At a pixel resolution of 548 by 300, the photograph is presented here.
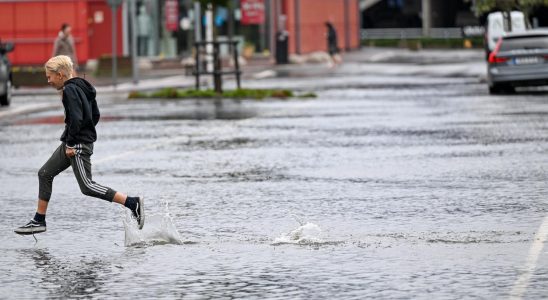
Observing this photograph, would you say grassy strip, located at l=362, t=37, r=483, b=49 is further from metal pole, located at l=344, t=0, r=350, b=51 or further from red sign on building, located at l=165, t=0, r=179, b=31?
red sign on building, located at l=165, t=0, r=179, b=31

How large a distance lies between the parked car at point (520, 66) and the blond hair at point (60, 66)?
914 inches

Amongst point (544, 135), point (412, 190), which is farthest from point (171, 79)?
point (412, 190)

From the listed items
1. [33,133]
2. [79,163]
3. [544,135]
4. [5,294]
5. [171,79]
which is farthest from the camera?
[171,79]

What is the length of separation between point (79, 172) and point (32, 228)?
1.89 feet

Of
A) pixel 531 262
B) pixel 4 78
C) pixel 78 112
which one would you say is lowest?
pixel 531 262

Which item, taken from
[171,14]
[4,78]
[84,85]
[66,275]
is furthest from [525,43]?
[171,14]

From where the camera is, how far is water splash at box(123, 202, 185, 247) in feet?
38.2

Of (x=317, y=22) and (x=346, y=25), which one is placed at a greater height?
(x=317, y=22)

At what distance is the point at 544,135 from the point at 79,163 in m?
11.5

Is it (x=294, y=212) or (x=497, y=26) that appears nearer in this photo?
(x=294, y=212)

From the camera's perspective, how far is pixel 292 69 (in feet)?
188

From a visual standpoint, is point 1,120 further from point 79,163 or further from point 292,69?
point 292,69

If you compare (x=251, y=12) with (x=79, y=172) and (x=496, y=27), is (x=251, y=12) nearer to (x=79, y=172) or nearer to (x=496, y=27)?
(x=496, y=27)

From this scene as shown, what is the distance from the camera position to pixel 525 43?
35031 millimetres
